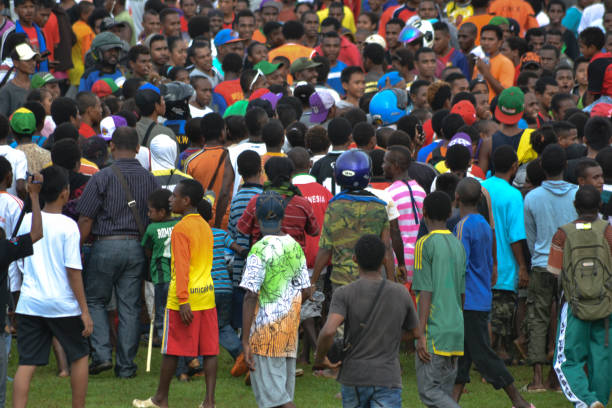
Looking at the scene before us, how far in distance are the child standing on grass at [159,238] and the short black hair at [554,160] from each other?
3.28 meters

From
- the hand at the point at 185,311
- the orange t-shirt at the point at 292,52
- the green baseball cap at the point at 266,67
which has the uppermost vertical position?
the orange t-shirt at the point at 292,52

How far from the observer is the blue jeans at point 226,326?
8617 mm

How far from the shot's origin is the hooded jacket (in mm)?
8688

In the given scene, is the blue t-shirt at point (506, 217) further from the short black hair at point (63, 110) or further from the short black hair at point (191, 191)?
the short black hair at point (63, 110)

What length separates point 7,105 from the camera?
11.8m

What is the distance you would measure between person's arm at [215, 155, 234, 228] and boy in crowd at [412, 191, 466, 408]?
2.81m

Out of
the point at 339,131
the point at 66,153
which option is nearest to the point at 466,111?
the point at 339,131

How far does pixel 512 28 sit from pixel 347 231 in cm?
1052

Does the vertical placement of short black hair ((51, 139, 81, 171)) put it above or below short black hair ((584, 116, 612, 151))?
below

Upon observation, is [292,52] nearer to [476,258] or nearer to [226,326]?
[226,326]

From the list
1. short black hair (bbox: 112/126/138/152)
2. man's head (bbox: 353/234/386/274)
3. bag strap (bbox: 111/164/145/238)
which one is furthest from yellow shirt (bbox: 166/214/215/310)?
man's head (bbox: 353/234/386/274)

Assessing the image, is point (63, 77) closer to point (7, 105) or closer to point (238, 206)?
point (7, 105)

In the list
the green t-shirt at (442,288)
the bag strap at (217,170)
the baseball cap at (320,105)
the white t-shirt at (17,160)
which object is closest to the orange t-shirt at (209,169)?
the bag strap at (217,170)

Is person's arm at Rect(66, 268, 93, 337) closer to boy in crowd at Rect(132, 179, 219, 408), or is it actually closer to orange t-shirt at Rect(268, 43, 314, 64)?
boy in crowd at Rect(132, 179, 219, 408)
